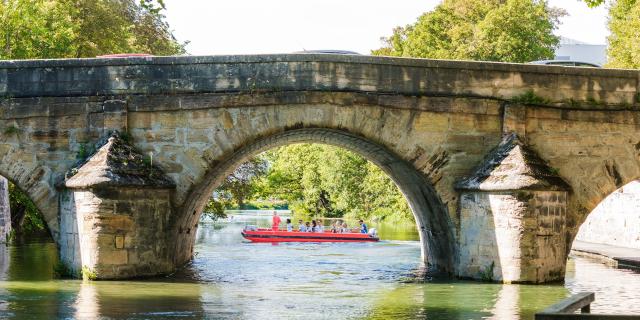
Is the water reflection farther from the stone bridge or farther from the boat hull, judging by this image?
the boat hull

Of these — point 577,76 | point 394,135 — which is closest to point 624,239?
point 577,76

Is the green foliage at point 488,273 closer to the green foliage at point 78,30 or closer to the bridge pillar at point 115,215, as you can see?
the bridge pillar at point 115,215

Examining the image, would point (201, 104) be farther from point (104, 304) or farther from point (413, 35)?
point (413, 35)

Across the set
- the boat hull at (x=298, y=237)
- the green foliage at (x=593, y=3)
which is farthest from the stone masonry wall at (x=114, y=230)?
the boat hull at (x=298, y=237)

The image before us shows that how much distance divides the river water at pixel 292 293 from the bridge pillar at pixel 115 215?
0.33 m

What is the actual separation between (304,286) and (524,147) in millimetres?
4171

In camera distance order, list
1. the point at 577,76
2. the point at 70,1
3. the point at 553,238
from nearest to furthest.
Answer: the point at 553,238 → the point at 577,76 → the point at 70,1

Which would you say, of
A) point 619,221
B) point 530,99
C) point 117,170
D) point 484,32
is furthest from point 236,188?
point 117,170

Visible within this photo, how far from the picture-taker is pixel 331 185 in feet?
171

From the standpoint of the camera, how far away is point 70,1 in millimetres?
30750

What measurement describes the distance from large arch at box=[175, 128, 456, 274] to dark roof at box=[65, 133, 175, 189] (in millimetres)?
863

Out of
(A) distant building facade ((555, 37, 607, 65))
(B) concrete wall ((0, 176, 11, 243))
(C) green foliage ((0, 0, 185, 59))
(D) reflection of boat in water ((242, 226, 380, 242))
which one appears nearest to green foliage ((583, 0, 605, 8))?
(C) green foliage ((0, 0, 185, 59))

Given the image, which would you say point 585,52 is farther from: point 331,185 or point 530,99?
point 530,99

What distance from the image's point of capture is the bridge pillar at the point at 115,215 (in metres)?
15.2
